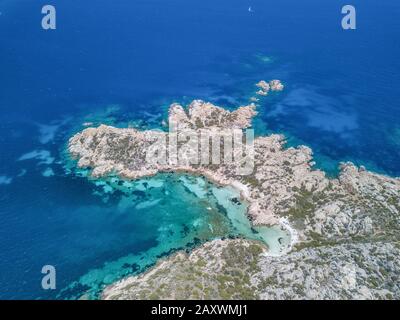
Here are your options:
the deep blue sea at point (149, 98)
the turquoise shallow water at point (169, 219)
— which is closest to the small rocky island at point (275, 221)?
the turquoise shallow water at point (169, 219)

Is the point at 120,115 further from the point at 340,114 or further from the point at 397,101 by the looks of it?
the point at 397,101

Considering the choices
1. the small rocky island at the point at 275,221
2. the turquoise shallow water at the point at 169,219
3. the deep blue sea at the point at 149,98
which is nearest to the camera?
the small rocky island at the point at 275,221

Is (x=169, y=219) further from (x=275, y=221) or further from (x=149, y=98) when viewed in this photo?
(x=149, y=98)

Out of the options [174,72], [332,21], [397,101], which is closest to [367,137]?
[397,101]

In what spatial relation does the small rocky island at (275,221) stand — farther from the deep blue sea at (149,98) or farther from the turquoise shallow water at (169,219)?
the deep blue sea at (149,98)

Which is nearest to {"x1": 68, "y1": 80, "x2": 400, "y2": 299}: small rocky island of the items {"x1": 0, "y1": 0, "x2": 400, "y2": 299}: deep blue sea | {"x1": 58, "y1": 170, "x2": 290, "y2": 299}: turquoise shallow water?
{"x1": 58, "y1": 170, "x2": 290, "y2": 299}: turquoise shallow water

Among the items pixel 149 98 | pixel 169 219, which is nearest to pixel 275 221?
pixel 169 219

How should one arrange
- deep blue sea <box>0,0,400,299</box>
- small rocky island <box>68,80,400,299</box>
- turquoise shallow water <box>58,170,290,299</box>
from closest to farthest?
1. small rocky island <box>68,80,400,299</box>
2. turquoise shallow water <box>58,170,290,299</box>
3. deep blue sea <box>0,0,400,299</box>

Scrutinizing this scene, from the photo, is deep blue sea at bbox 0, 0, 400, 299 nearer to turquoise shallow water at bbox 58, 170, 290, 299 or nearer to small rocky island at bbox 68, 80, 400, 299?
turquoise shallow water at bbox 58, 170, 290, 299
